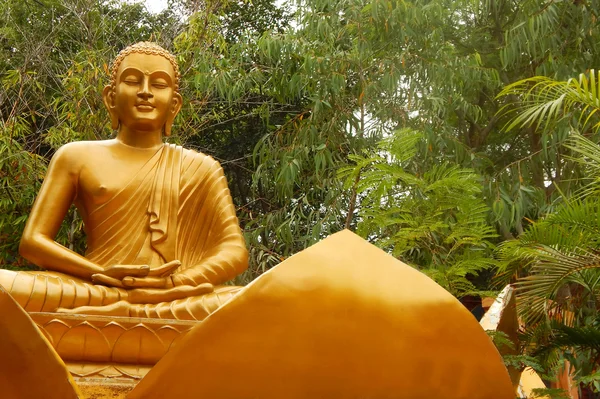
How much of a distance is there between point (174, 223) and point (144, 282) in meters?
0.59

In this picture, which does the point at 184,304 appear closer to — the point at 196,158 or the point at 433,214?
the point at 196,158

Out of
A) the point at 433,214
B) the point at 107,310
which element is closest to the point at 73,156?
the point at 107,310

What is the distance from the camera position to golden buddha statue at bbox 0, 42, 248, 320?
3.82 metres

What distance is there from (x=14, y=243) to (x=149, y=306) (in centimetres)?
463

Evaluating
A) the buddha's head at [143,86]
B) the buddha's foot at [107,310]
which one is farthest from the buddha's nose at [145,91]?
the buddha's foot at [107,310]

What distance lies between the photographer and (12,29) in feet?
28.7

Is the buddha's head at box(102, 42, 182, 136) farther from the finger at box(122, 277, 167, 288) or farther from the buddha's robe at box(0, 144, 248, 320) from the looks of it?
the finger at box(122, 277, 167, 288)

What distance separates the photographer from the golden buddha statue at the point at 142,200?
3.82 m

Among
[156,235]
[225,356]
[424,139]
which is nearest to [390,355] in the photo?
[225,356]

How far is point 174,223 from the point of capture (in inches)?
160

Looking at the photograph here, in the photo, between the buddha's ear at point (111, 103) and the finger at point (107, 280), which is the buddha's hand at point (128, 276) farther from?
the buddha's ear at point (111, 103)

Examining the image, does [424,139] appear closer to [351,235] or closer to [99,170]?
[99,170]

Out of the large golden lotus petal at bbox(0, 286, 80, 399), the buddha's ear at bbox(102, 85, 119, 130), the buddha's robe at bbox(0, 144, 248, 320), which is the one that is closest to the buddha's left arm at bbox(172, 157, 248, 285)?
the buddha's robe at bbox(0, 144, 248, 320)

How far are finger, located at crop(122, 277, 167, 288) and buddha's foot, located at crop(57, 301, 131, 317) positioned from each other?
0.42 ft
